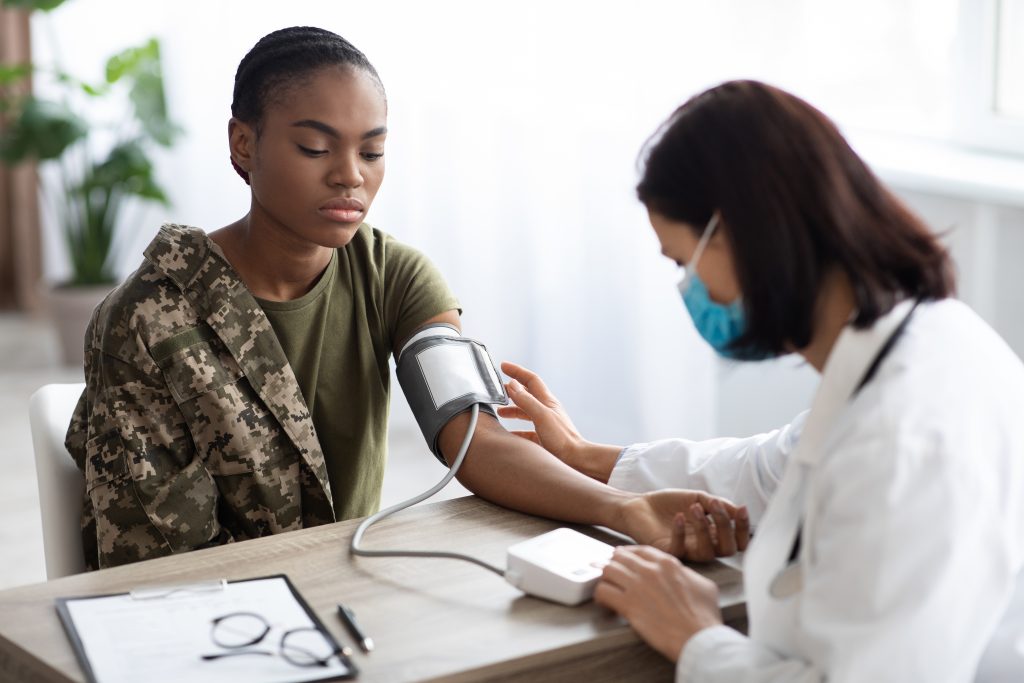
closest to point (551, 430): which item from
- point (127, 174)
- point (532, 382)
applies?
point (532, 382)

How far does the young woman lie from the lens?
1612mm

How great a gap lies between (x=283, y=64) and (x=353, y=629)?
2.47 feet

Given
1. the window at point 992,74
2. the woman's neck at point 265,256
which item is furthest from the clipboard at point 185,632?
the window at point 992,74

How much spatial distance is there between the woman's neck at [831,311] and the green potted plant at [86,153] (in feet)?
11.6

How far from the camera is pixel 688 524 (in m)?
1.45

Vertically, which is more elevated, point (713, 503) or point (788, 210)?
point (788, 210)

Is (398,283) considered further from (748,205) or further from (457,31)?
(457,31)

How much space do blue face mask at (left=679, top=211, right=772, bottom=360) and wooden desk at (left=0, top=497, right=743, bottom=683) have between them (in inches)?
9.9

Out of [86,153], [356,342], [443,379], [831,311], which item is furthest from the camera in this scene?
[86,153]

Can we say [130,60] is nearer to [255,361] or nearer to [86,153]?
[86,153]

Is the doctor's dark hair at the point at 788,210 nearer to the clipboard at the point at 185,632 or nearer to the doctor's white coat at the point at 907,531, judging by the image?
the doctor's white coat at the point at 907,531

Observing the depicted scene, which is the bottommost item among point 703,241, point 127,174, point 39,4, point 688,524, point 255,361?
point 127,174

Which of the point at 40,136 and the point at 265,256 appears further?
the point at 40,136

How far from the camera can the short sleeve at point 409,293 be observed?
5.95 feet
